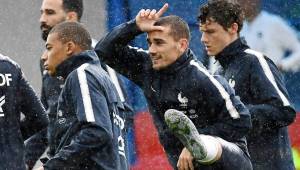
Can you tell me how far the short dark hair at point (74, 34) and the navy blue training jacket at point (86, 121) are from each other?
16 cm

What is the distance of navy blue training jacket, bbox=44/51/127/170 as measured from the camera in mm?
6859

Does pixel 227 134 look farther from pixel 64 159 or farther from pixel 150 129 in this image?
pixel 150 129

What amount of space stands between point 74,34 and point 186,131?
3.30ft

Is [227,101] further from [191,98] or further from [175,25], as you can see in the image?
[175,25]

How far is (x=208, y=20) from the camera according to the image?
8.07 metres

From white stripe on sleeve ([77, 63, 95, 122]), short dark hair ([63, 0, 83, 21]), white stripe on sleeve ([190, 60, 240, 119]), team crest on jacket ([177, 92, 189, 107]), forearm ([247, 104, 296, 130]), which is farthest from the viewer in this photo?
short dark hair ([63, 0, 83, 21])

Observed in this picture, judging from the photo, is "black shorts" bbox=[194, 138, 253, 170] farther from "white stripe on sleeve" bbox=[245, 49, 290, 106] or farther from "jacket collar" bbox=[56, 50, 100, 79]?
"jacket collar" bbox=[56, 50, 100, 79]

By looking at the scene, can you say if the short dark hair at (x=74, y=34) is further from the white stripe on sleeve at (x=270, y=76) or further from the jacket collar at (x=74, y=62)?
the white stripe on sleeve at (x=270, y=76)

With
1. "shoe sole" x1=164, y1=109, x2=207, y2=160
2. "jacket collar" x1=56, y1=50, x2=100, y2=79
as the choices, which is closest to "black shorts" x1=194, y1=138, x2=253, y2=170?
"shoe sole" x1=164, y1=109, x2=207, y2=160

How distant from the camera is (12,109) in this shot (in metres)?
7.17

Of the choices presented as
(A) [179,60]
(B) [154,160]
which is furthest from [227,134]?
(B) [154,160]

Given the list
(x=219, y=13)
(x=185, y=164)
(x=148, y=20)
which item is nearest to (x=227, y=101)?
(x=185, y=164)

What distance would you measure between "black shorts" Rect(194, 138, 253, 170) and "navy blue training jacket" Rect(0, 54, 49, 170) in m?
1.08

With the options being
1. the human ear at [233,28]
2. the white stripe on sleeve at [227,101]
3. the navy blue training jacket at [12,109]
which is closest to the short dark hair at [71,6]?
the human ear at [233,28]
